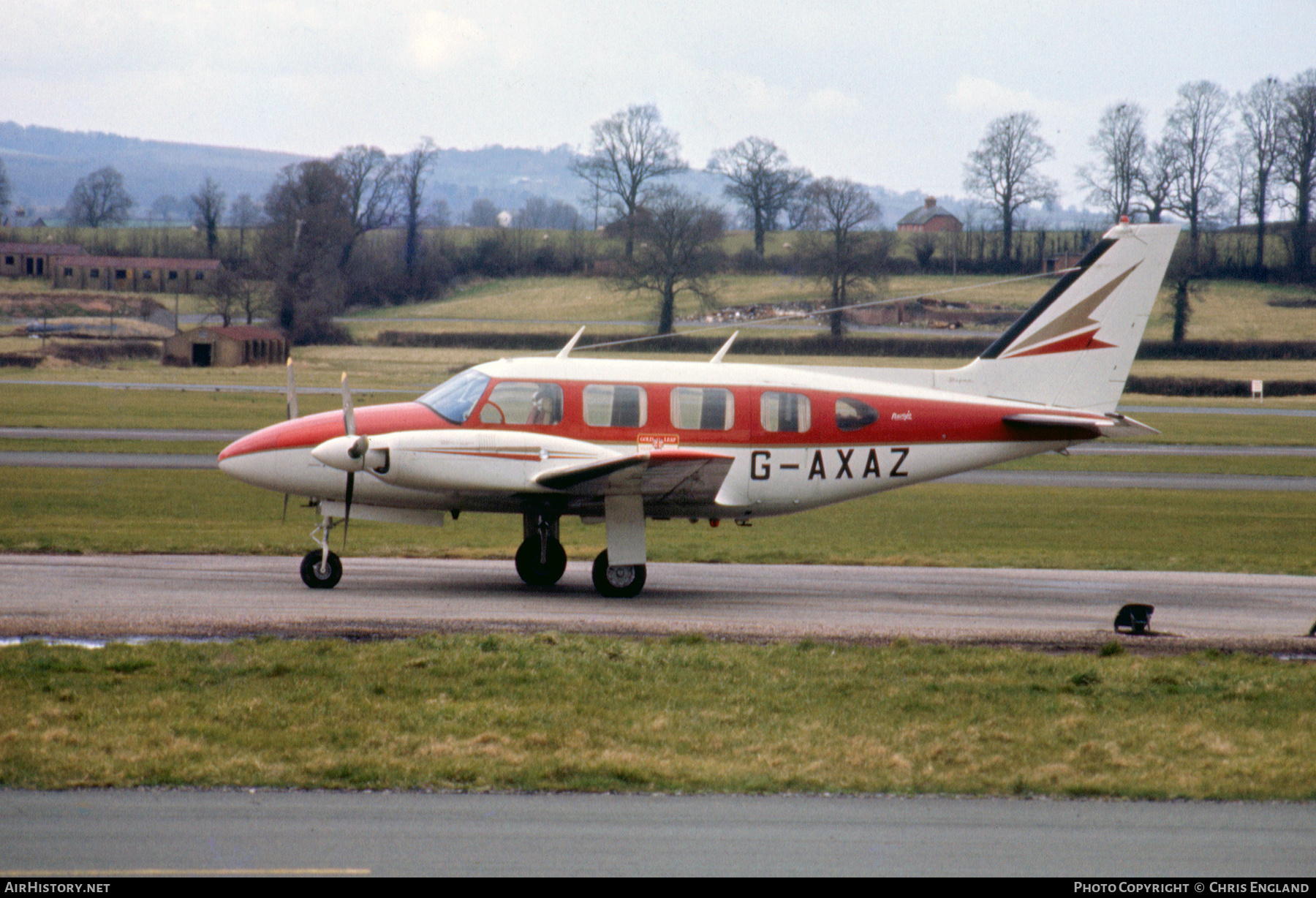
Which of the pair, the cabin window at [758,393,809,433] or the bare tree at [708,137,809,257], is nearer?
the cabin window at [758,393,809,433]

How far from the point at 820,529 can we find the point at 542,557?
1095 centimetres

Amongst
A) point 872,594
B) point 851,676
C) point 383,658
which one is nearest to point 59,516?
point 383,658

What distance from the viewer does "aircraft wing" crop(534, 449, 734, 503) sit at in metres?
15.2

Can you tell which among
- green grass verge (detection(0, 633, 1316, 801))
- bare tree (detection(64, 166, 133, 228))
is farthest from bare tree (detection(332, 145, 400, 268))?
green grass verge (detection(0, 633, 1316, 801))

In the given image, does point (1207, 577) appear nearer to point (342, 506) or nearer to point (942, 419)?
point (942, 419)

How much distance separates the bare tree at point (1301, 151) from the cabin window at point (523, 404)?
99325 mm

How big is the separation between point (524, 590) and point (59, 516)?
13.1 m

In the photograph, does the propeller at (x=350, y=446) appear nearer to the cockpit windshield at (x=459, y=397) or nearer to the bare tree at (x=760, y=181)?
the cockpit windshield at (x=459, y=397)

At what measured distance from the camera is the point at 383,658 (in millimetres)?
11828

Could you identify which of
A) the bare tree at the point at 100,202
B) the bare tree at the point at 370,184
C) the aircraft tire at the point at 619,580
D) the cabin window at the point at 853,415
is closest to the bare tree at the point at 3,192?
the bare tree at the point at 100,202

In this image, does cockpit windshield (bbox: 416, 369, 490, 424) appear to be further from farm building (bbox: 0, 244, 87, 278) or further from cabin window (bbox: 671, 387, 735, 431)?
farm building (bbox: 0, 244, 87, 278)

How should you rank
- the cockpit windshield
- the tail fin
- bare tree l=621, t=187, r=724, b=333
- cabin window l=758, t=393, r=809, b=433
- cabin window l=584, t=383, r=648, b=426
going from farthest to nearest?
bare tree l=621, t=187, r=724, b=333 → the tail fin → cabin window l=758, t=393, r=809, b=433 → cabin window l=584, t=383, r=648, b=426 → the cockpit windshield

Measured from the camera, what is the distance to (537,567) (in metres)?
17.4

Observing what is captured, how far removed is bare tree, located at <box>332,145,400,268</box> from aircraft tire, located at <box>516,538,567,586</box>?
303 ft
